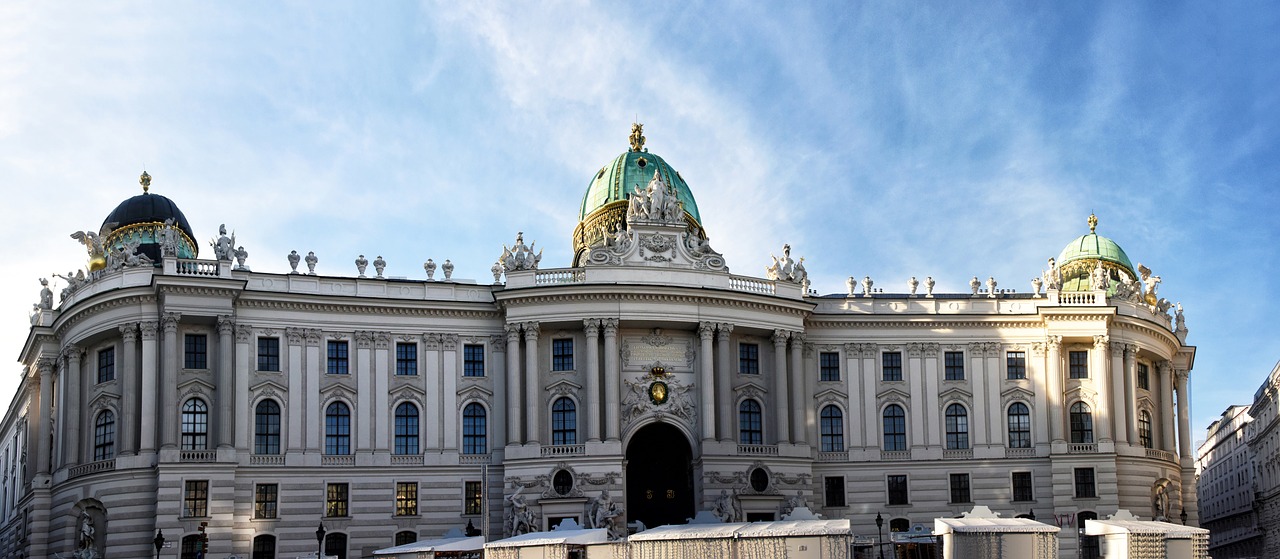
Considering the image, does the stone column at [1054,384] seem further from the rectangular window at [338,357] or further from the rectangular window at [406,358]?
the rectangular window at [338,357]

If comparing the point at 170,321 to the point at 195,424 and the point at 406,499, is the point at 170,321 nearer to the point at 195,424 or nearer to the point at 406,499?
the point at 195,424

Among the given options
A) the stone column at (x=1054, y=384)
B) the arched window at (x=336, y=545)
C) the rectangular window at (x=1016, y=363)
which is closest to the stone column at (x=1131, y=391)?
the stone column at (x=1054, y=384)

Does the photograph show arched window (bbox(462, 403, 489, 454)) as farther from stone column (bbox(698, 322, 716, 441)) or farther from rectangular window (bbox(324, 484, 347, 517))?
stone column (bbox(698, 322, 716, 441))

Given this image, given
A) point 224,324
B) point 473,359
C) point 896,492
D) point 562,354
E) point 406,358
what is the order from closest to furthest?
point 224,324 < point 406,358 < point 562,354 < point 473,359 < point 896,492

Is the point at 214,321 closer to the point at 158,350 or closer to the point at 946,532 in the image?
the point at 158,350

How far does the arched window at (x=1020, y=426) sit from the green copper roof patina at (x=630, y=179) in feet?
67.6

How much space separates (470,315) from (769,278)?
15373 millimetres

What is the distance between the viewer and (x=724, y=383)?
71.9 meters

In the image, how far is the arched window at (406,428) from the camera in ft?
232

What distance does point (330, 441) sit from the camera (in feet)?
228

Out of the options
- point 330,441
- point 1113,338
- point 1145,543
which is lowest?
point 1145,543

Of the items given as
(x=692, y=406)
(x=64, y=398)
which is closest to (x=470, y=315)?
(x=692, y=406)

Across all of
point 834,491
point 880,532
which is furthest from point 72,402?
point 880,532

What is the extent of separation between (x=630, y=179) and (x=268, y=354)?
953 inches
